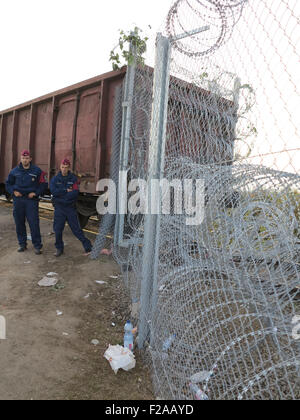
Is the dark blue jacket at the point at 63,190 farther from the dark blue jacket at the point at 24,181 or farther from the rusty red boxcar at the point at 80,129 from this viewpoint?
the rusty red boxcar at the point at 80,129

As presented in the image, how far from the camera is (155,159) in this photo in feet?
8.38

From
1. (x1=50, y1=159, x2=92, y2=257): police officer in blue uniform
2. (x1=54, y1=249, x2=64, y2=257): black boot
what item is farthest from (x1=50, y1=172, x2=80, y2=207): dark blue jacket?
(x1=54, y1=249, x2=64, y2=257): black boot

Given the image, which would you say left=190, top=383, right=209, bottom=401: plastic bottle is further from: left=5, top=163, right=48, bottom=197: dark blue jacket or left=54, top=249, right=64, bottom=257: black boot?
left=5, top=163, right=48, bottom=197: dark blue jacket

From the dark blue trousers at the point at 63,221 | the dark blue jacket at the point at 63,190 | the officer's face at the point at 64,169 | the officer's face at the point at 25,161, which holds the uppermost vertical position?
the officer's face at the point at 25,161

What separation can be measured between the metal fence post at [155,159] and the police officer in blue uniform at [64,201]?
2.59 metres

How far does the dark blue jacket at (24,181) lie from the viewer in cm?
503

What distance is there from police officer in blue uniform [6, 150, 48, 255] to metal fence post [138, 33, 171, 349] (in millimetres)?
3010

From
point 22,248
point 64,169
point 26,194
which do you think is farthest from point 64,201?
point 22,248

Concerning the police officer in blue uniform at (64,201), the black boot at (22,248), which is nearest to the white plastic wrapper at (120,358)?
the police officer in blue uniform at (64,201)

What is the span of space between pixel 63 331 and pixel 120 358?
30.7 inches

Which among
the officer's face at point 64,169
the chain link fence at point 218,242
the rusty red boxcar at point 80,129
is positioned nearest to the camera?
the chain link fence at point 218,242
